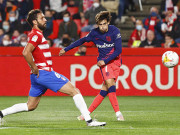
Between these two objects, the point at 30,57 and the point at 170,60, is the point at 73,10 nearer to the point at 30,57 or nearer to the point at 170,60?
the point at 170,60

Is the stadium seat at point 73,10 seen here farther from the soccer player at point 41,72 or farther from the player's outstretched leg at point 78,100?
the player's outstretched leg at point 78,100

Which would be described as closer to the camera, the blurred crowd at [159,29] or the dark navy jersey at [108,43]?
the dark navy jersey at [108,43]

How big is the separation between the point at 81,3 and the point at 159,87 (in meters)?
6.34

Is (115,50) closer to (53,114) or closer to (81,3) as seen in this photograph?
(53,114)

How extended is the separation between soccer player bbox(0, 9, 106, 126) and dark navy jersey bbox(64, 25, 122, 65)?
4.19 ft

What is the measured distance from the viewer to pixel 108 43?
33.7 ft

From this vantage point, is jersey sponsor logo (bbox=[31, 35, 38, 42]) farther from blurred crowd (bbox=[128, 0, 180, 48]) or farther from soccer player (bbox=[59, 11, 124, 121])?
blurred crowd (bbox=[128, 0, 180, 48])

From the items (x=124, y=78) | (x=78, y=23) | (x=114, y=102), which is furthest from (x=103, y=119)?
(x=78, y=23)

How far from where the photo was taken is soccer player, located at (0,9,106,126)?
873cm

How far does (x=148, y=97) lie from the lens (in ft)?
54.3

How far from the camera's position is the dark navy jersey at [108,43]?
10141mm

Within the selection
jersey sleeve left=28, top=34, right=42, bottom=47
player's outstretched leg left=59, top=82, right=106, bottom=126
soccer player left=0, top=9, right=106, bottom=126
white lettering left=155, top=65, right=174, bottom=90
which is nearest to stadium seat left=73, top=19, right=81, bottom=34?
white lettering left=155, top=65, right=174, bottom=90

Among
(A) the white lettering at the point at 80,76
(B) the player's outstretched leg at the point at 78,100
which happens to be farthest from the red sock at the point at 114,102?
(A) the white lettering at the point at 80,76

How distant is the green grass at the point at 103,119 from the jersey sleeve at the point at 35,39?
144 cm
